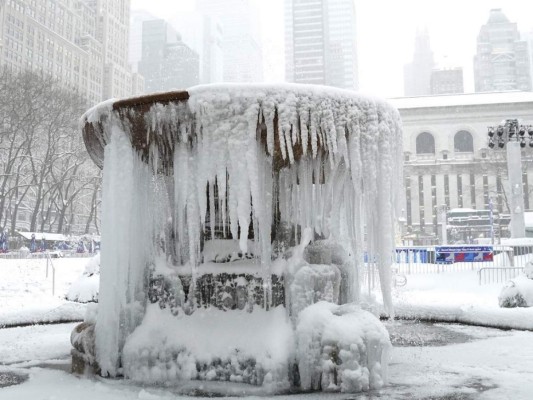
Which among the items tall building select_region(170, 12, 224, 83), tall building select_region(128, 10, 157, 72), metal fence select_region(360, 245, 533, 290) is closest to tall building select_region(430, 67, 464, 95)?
tall building select_region(170, 12, 224, 83)

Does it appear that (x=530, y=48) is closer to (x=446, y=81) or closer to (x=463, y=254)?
(x=446, y=81)

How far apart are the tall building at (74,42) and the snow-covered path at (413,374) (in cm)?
6810

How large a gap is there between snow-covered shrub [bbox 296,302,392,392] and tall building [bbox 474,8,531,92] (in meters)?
163

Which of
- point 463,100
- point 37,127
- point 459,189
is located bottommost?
point 459,189

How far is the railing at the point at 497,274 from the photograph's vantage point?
17.6 metres

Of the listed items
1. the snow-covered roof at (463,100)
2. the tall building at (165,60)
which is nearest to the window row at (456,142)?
the snow-covered roof at (463,100)

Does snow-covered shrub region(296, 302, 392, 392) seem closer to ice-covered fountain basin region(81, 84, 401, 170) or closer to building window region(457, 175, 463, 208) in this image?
ice-covered fountain basin region(81, 84, 401, 170)

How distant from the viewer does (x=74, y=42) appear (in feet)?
329

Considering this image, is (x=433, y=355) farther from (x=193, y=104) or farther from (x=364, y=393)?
(x=193, y=104)

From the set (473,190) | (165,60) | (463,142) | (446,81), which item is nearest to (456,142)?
(463,142)

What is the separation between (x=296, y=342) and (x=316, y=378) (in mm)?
339

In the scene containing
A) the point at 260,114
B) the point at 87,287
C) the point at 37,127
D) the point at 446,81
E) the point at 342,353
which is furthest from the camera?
the point at 446,81

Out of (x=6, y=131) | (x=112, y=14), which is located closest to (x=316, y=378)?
(x=6, y=131)

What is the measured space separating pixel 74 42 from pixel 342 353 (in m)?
108
